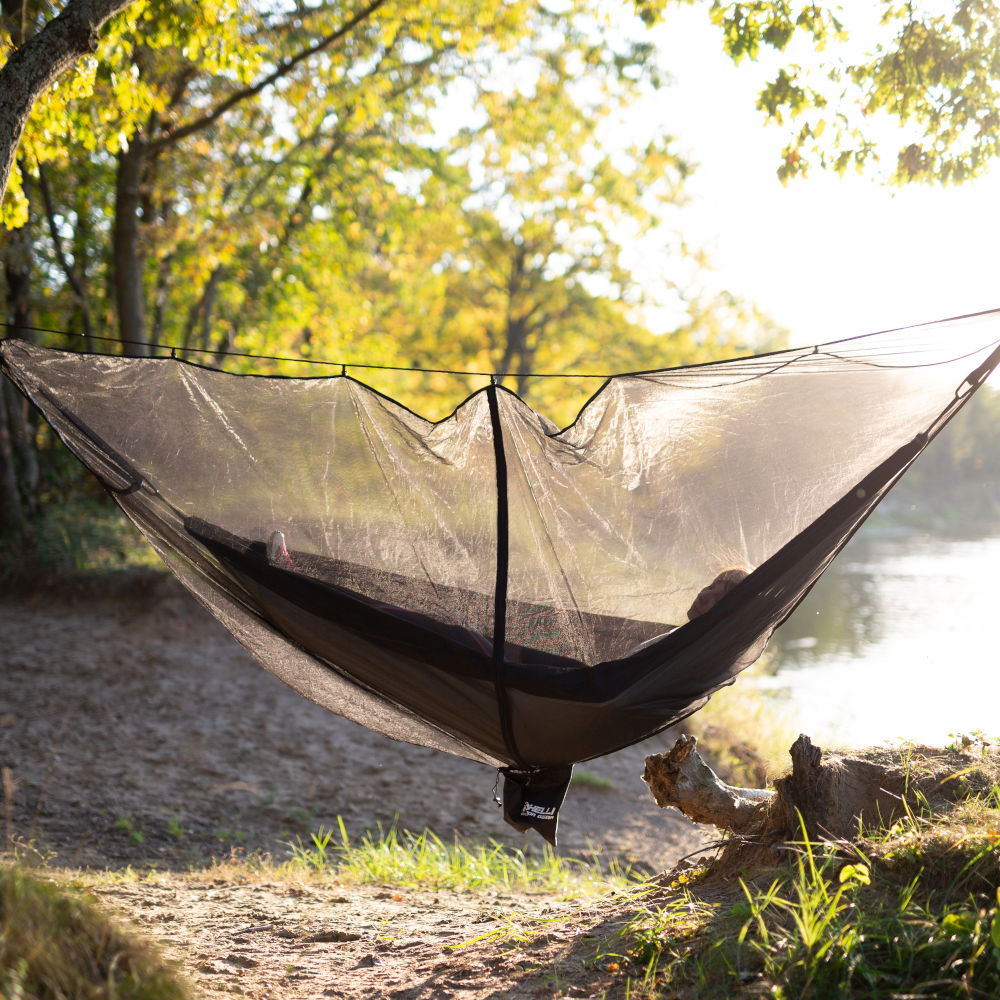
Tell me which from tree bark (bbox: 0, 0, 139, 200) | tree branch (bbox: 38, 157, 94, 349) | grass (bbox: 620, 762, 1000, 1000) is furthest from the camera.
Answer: tree branch (bbox: 38, 157, 94, 349)

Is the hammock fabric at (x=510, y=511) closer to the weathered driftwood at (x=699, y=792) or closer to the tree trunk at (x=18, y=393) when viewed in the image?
the weathered driftwood at (x=699, y=792)

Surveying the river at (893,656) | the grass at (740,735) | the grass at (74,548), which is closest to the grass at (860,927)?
the river at (893,656)

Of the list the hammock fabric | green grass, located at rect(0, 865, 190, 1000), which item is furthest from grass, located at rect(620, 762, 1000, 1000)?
green grass, located at rect(0, 865, 190, 1000)

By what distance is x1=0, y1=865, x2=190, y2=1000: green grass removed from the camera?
122cm

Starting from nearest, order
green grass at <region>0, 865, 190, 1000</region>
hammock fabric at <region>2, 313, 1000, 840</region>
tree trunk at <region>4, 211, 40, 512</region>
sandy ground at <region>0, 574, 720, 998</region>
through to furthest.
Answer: green grass at <region>0, 865, 190, 1000</region> → sandy ground at <region>0, 574, 720, 998</region> → hammock fabric at <region>2, 313, 1000, 840</region> → tree trunk at <region>4, 211, 40, 512</region>

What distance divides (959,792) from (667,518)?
3.66ft

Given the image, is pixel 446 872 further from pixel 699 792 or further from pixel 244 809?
pixel 244 809

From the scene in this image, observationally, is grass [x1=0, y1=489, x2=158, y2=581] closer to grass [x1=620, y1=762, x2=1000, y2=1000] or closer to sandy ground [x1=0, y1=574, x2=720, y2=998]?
sandy ground [x1=0, y1=574, x2=720, y2=998]

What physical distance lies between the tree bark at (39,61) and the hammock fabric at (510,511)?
0.66 metres

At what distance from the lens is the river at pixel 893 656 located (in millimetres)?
7672

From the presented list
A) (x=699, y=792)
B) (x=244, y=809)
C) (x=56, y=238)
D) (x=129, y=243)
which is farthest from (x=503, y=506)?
(x=56, y=238)

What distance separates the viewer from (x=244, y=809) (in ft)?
15.3

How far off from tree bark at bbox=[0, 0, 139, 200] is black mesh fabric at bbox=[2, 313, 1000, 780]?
25.7 inches

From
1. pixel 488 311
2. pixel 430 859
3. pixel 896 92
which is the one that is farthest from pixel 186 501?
pixel 488 311
